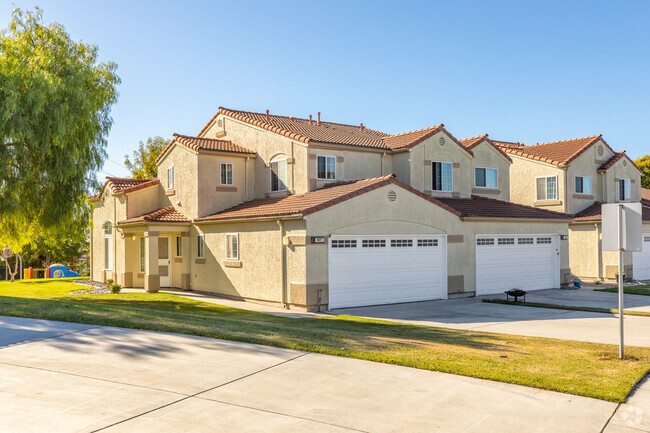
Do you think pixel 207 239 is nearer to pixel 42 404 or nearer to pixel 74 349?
pixel 74 349

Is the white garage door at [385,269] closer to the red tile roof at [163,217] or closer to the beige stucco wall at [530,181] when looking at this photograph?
the red tile roof at [163,217]

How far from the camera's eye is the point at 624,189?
33281 mm

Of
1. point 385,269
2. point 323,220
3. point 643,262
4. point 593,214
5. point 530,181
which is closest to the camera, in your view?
point 323,220

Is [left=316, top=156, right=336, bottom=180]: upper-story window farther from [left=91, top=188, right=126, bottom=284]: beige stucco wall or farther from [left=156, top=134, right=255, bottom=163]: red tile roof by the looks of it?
[left=91, top=188, right=126, bottom=284]: beige stucco wall

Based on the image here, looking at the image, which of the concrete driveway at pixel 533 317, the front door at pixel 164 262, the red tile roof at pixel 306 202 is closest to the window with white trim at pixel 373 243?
the red tile roof at pixel 306 202

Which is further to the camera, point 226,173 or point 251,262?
point 226,173

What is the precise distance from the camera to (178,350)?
9703 mm

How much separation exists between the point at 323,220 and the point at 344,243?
1223 mm

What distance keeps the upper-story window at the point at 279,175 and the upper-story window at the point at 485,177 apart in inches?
406

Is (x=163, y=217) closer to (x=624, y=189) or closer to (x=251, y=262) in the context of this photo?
(x=251, y=262)

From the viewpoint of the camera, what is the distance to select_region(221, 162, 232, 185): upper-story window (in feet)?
81.0

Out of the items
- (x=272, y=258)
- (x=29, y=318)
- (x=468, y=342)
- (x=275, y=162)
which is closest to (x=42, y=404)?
(x=29, y=318)

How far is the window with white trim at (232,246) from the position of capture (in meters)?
21.6

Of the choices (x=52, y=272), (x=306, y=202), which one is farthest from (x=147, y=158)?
(x=306, y=202)
